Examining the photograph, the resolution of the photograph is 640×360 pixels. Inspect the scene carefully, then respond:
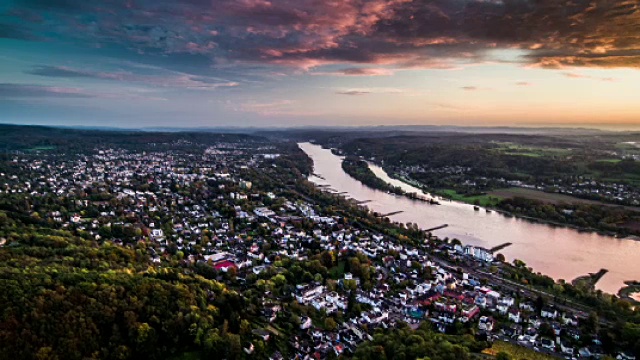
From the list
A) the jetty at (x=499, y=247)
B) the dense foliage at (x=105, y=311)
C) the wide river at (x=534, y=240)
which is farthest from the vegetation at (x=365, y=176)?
the dense foliage at (x=105, y=311)

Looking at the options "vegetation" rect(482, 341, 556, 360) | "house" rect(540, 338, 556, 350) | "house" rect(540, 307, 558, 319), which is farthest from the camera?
"house" rect(540, 307, 558, 319)

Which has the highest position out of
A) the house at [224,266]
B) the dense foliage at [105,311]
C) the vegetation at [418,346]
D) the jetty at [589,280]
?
the dense foliage at [105,311]

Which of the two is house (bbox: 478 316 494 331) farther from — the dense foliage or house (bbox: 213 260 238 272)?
house (bbox: 213 260 238 272)

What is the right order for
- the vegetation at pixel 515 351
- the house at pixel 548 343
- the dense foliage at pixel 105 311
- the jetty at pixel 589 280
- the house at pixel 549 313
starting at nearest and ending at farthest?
the dense foliage at pixel 105 311
the vegetation at pixel 515 351
the house at pixel 548 343
the house at pixel 549 313
the jetty at pixel 589 280

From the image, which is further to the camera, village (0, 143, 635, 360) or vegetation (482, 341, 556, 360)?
village (0, 143, 635, 360)

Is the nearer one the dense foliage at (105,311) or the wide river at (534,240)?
the dense foliage at (105,311)

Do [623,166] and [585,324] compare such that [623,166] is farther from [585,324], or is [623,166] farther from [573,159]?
[585,324]

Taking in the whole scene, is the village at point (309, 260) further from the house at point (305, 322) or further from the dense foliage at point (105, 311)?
the dense foliage at point (105, 311)

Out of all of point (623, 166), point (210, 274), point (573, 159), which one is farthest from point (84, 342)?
point (573, 159)

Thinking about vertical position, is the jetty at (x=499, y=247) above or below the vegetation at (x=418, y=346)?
below

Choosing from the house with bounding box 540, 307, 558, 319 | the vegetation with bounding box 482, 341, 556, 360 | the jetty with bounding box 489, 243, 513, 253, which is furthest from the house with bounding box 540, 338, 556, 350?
the jetty with bounding box 489, 243, 513, 253
